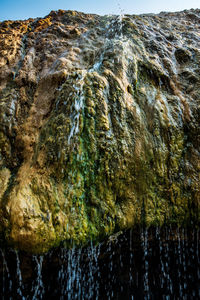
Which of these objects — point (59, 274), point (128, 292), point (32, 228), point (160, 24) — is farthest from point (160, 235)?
point (160, 24)

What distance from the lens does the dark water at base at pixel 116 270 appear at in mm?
2398

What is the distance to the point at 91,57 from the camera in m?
4.36

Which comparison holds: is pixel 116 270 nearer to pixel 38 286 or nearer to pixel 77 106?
pixel 38 286

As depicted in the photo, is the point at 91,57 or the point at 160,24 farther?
the point at 160,24

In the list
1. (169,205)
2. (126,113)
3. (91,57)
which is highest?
(91,57)

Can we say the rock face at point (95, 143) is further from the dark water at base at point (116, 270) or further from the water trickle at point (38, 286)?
the water trickle at point (38, 286)

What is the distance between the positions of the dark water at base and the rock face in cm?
27

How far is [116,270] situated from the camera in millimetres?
3053

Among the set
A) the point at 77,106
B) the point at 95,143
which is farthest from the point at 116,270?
the point at 77,106

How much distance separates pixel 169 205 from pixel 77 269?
1.70 metres

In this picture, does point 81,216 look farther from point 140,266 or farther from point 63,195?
point 140,266

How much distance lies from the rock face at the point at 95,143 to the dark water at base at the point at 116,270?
0.87ft

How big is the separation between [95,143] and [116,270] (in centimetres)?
216

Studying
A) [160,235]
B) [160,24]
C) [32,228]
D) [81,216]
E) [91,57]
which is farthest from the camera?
[160,24]
